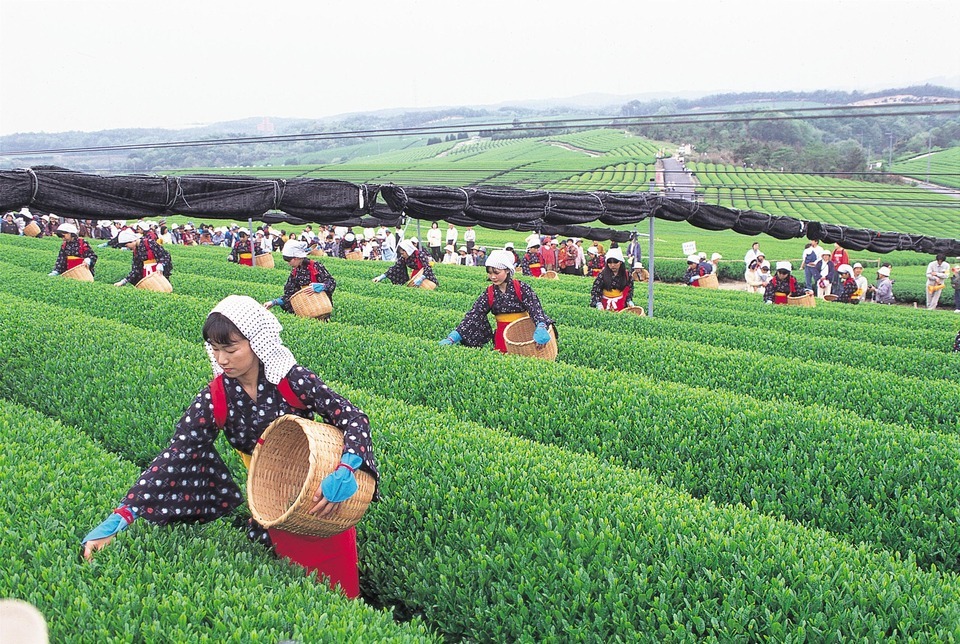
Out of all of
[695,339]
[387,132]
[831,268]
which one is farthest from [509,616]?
[831,268]

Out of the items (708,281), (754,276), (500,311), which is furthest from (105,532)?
(754,276)

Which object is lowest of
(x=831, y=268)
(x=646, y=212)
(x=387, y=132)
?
(x=831, y=268)

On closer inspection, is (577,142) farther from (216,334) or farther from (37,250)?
(216,334)

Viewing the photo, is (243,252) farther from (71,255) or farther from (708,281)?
(708,281)

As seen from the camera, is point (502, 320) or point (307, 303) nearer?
point (502, 320)

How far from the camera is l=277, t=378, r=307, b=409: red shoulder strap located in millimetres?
3477

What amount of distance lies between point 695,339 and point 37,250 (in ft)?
60.1

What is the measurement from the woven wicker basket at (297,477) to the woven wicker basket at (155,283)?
407 inches

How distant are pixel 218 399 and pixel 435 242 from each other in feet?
83.1

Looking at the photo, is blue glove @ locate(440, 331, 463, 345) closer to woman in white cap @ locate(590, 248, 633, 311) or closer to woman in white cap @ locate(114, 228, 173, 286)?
woman in white cap @ locate(590, 248, 633, 311)

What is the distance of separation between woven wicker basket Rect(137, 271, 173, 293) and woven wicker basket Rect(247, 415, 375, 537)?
1034cm

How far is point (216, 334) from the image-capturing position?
3271 mm

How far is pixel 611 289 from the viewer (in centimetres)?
1170

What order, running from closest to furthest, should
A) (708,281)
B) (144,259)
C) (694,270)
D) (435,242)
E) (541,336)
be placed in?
(541,336)
(144,259)
(708,281)
(694,270)
(435,242)
